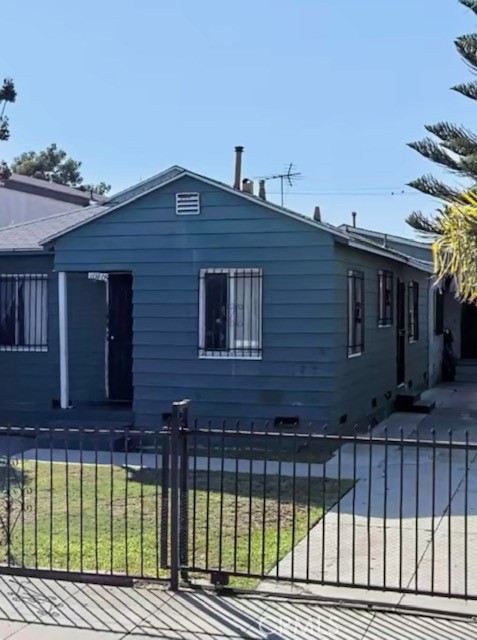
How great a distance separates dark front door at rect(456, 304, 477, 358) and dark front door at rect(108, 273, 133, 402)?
13.6 m

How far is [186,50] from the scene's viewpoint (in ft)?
42.8

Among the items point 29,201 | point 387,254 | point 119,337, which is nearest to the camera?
point 119,337

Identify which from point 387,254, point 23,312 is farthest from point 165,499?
point 387,254

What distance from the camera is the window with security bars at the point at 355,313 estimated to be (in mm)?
11633

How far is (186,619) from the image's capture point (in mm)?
4871

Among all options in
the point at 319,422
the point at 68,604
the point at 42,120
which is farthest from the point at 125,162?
the point at 68,604

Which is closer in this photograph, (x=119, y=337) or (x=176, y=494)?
(x=176, y=494)

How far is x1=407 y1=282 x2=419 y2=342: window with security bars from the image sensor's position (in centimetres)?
1658

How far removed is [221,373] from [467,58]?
6904 mm

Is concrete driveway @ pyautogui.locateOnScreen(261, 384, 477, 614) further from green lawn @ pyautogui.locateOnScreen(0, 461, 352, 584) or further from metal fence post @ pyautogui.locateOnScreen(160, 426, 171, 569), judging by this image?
metal fence post @ pyautogui.locateOnScreen(160, 426, 171, 569)

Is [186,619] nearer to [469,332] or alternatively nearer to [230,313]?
[230,313]

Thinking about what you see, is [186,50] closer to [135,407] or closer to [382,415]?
[135,407]

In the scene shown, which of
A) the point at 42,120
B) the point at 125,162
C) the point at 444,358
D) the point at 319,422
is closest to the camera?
the point at 319,422

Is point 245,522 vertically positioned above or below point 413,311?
below
